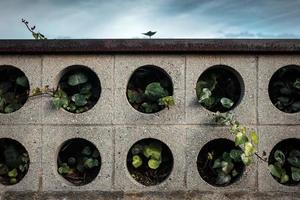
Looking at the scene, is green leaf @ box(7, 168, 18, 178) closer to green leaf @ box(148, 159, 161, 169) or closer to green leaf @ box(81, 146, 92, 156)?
green leaf @ box(81, 146, 92, 156)

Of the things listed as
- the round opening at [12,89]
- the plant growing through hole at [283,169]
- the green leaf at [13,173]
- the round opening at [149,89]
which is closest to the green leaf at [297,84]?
the plant growing through hole at [283,169]

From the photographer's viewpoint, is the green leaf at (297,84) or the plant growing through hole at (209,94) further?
the green leaf at (297,84)

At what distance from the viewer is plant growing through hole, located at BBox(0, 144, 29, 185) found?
4.33 meters

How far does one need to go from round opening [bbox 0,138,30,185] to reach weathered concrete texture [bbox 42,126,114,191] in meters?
0.32

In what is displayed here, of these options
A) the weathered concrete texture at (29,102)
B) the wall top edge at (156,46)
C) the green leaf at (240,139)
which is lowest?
the green leaf at (240,139)

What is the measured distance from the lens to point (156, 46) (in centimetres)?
404

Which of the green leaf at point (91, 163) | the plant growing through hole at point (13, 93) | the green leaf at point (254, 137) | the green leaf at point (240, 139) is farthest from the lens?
the plant growing through hole at point (13, 93)

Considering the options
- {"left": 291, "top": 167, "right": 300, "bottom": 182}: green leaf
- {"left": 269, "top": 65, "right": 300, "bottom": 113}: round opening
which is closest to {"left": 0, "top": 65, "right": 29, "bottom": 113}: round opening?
{"left": 269, "top": 65, "right": 300, "bottom": 113}: round opening

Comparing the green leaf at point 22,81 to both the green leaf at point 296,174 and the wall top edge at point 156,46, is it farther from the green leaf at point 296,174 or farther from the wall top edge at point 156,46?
→ the green leaf at point 296,174

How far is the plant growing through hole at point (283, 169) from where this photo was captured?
418cm

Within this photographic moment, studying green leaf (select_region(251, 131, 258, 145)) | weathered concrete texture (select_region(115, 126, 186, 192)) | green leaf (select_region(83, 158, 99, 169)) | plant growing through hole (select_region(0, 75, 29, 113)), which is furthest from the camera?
plant growing through hole (select_region(0, 75, 29, 113))

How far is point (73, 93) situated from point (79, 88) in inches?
3.9

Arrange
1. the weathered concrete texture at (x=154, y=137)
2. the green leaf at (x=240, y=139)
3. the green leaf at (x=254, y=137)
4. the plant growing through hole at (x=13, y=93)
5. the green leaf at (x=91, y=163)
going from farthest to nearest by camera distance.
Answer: the plant growing through hole at (x=13, y=93), the green leaf at (x=91, y=163), the weathered concrete texture at (x=154, y=137), the green leaf at (x=254, y=137), the green leaf at (x=240, y=139)

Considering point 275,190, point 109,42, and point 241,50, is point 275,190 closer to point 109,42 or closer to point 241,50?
point 241,50
